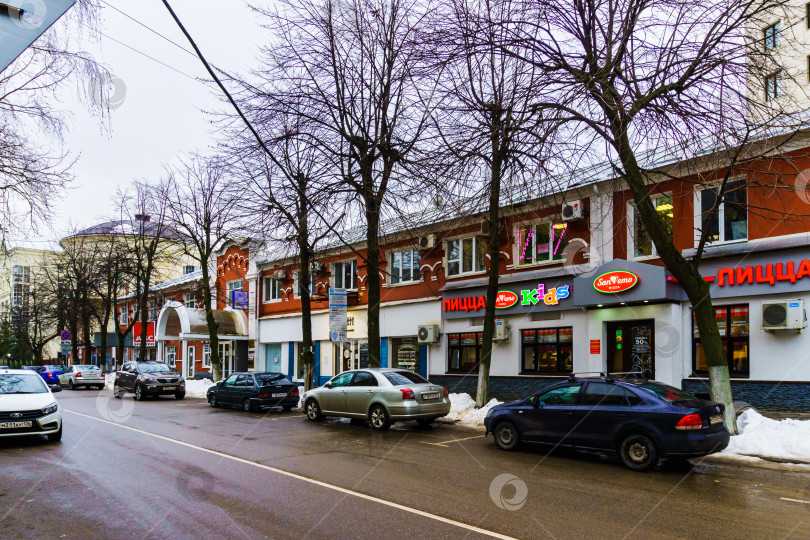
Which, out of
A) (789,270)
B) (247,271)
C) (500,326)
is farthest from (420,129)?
(247,271)

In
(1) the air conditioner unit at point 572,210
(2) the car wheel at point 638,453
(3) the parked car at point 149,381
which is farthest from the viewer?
(3) the parked car at point 149,381

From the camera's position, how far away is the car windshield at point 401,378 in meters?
14.7

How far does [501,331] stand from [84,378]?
93.5ft

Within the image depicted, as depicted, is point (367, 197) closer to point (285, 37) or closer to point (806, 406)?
point (285, 37)

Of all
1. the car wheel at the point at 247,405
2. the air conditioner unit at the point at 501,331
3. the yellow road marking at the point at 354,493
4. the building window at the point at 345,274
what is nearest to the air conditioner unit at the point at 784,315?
the air conditioner unit at the point at 501,331

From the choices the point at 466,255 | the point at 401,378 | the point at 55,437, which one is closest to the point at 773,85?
the point at 401,378

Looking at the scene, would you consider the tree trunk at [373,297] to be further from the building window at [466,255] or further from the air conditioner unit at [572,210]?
the air conditioner unit at [572,210]

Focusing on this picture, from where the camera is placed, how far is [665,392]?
9875 millimetres

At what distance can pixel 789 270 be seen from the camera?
13852 millimetres

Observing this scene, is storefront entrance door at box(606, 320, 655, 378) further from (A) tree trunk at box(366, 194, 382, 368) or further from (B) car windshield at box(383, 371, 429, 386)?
(A) tree trunk at box(366, 194, 382, 368)

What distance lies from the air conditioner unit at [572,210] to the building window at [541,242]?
2.43 ft

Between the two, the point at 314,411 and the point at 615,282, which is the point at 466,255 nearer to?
the point at 615,282

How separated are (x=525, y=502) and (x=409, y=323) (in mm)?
16934

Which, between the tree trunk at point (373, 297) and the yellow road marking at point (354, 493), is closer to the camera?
the yellow road marking at point (354, 493)
